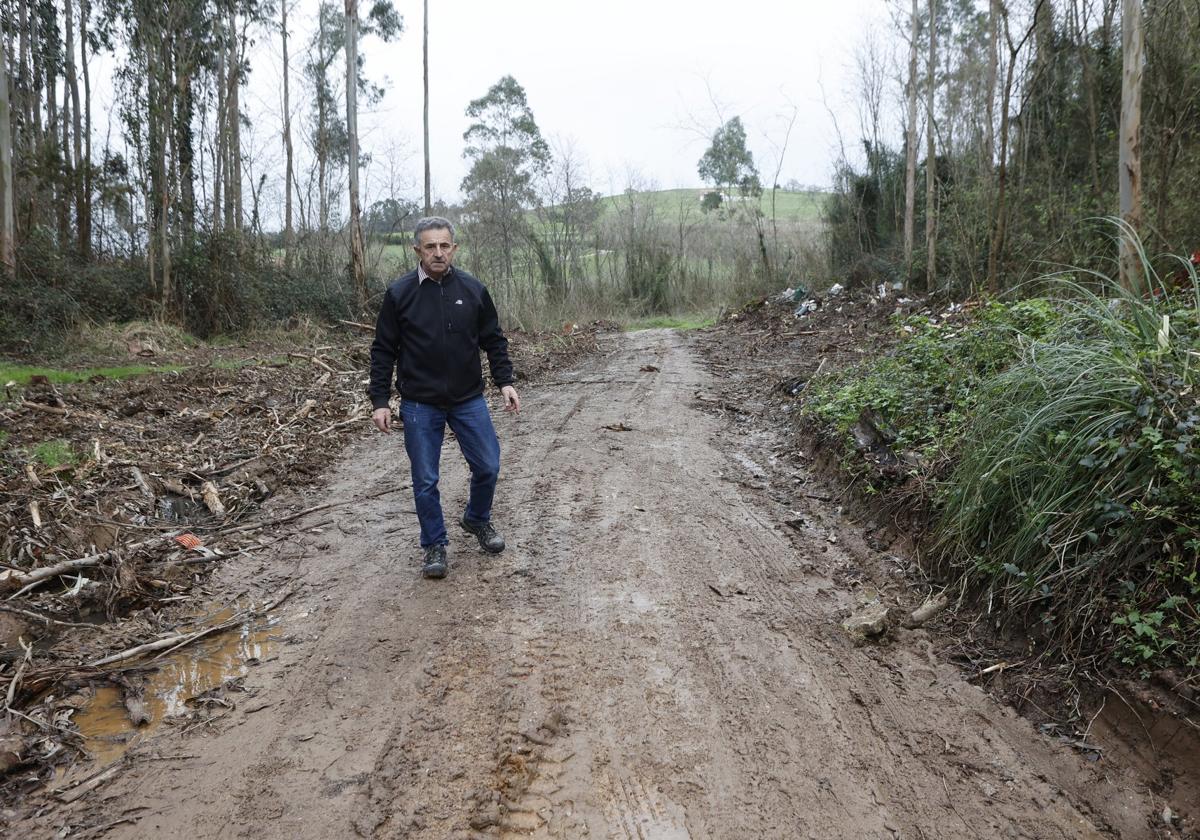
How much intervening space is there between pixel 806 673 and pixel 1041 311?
10.7 feet

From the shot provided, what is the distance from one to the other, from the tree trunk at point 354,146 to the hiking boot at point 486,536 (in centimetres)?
1459

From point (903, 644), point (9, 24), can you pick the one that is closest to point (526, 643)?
point (903, 644)

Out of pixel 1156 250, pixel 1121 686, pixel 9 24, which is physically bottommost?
pixel 1121 686

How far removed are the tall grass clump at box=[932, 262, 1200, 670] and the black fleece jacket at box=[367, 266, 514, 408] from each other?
2.81m

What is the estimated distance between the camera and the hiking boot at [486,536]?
14.4 ft

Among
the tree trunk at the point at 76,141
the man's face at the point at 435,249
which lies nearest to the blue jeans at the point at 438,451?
the man's face at the point at 435,249

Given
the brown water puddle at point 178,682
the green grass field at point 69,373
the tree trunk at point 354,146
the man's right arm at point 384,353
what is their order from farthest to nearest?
the tree trunk at point 354,146, the green grass field at point 69,373, the man's right arm at point 384,353, the brown water puddle at point 178,682

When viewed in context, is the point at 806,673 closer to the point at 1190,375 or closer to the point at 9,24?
the point at 1190,375

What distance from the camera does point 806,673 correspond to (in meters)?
3.12

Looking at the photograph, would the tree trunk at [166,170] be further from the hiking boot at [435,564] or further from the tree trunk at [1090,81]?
the tree trunk at [1090,81]

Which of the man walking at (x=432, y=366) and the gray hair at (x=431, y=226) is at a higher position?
the gray hair at (x=431, y=226)

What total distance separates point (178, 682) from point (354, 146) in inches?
640

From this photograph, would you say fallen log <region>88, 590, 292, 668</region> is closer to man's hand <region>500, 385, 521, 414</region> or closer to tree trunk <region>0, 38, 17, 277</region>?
man's hand <region>500, 385, 521, 414</region>

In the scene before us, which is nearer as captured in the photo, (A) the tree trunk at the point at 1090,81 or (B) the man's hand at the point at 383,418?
(B) the man's hand at the point at 383,418
